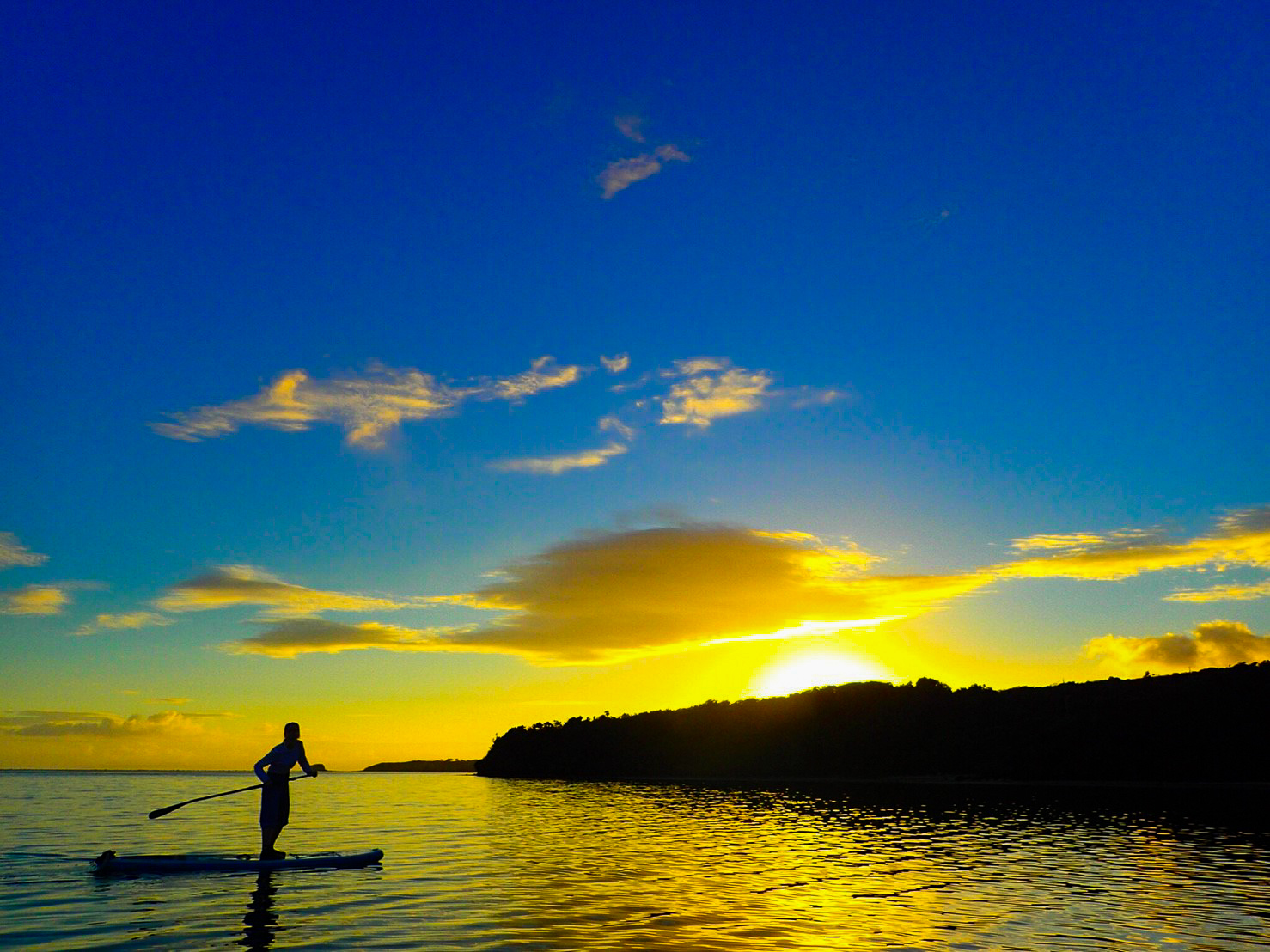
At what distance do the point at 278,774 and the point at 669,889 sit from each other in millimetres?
11322

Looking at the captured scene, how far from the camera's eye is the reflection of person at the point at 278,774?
26.0 metres

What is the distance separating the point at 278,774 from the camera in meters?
26.1

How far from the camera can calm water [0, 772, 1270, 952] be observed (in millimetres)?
18844

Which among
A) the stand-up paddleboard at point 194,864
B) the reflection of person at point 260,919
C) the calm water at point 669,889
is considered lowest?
the calm water at point 669,889

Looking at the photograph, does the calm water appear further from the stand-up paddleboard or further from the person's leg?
the person's leg

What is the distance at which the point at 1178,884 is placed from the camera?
90.3ft

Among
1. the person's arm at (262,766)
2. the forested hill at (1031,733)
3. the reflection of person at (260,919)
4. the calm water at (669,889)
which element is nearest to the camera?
the reflection of person at (260,919)

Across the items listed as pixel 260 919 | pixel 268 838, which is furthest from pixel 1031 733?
pixel 260 919

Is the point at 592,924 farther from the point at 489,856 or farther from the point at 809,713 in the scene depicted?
the point at 809,713

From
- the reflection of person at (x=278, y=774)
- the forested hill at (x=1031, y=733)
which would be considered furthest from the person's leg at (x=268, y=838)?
the forested hill at (x=1031, y=733)

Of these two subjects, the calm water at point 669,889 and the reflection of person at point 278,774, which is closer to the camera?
the calm water at point 669,889

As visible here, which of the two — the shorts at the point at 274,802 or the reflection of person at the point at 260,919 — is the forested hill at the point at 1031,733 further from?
the reflection of person at the point at 260,919

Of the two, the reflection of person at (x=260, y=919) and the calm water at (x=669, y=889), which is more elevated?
the reflection of person at (x=260, y=919)

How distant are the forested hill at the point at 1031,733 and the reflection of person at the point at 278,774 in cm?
12667
